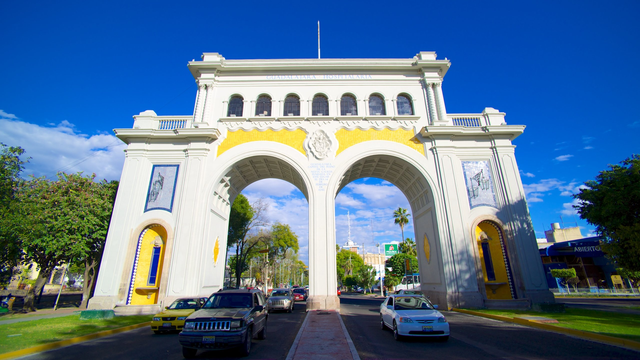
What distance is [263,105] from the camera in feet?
81.7

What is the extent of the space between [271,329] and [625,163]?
21216mm

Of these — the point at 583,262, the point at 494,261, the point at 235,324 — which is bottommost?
the point at 235,324

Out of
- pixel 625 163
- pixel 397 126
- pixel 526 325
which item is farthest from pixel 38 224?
pixel 625 163

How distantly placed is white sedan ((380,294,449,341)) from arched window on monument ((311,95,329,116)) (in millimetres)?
16846

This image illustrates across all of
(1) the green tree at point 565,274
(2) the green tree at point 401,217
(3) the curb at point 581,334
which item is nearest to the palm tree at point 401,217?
(2) the green tree at point 401,217

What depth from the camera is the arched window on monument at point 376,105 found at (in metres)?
24.5

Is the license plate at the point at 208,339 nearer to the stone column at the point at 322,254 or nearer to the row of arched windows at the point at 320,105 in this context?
the stone column at the point at 322,254

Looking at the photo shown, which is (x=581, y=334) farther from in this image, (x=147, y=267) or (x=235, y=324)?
(x=147, y=267)

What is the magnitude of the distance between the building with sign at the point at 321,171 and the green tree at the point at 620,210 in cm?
381

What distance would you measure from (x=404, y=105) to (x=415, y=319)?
1886cm

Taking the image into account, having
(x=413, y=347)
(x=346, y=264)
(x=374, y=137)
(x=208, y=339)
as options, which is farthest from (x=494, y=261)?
(x=346, y=264)

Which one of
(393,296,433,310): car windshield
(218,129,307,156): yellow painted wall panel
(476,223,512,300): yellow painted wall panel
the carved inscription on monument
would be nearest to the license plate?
(393,296,433,310): car windshield

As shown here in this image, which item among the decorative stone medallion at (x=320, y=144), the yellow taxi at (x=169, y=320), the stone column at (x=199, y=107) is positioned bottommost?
the yellow taxi at (x=169, y=320)

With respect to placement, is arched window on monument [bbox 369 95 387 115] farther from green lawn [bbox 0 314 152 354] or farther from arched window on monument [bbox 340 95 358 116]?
green lawn [bbox 0 314 152 354]
